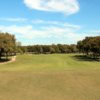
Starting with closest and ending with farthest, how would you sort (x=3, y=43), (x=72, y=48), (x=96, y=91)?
(x=96, y=91)
(x=3, y=43)
(x=72, y=48)

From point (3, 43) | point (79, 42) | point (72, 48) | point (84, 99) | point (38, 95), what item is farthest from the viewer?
point (72, 48)

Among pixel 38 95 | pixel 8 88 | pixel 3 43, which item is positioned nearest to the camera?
pixel 38 95

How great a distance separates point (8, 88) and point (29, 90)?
8.08 ft

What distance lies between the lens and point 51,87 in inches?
434

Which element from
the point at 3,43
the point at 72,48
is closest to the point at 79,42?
the point at 3,43

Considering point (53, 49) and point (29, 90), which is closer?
point (29, 90)

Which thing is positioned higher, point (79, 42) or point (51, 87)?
point (79, 42)

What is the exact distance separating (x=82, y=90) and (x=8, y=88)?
778 centimetres

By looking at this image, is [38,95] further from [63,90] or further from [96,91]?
[96,91]

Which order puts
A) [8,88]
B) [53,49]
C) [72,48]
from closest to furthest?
[8,88] < [53,49] < [72,48]

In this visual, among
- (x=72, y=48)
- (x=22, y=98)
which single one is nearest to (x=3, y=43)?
(x=22, y=98)

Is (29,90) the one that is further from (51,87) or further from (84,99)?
(84,99)

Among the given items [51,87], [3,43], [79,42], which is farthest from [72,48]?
[51,87]

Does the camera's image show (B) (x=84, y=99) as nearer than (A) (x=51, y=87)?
Yes
